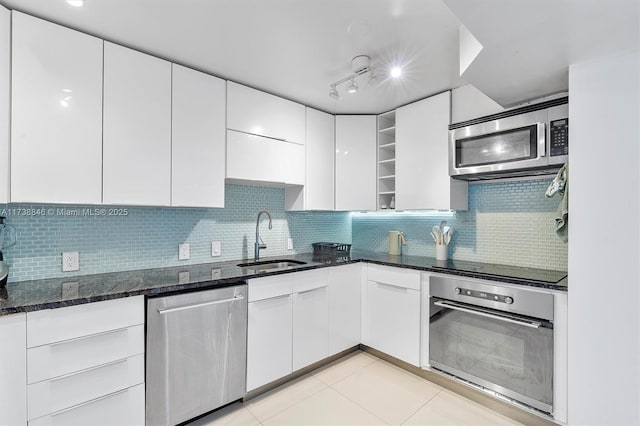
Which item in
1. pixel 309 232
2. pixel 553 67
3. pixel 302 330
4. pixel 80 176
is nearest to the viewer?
pixel 553 67

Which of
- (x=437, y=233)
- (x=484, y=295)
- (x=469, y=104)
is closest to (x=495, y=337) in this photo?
(x=484, y=295)

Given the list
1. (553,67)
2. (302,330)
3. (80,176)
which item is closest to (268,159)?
(80,176)

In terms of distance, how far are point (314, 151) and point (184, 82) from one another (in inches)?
48.5

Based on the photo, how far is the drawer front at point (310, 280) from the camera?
2281 mm

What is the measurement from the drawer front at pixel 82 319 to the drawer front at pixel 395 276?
1795 mm

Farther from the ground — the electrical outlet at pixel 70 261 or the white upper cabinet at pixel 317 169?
the white upper cabinet at pixel 317 169

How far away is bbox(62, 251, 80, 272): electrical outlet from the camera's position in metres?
1.82

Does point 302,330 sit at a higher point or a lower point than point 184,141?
lower

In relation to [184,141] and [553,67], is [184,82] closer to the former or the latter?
[184,141]

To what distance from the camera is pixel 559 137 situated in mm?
1808

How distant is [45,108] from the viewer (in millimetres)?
1551

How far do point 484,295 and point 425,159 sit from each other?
1186 millimetres

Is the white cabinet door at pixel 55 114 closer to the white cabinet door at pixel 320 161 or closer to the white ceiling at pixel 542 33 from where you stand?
the white cabinet door at pixel 320 161

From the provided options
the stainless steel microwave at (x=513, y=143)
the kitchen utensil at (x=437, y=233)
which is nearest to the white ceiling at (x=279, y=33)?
the stainless steel microwave at (x=513, y=143)
